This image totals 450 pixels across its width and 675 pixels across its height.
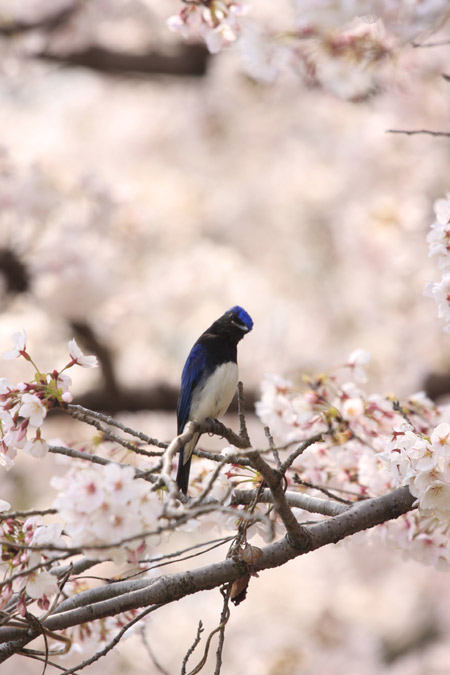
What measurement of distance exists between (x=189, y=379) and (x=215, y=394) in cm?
16

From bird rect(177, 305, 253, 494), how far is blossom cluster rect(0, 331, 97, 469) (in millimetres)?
1119

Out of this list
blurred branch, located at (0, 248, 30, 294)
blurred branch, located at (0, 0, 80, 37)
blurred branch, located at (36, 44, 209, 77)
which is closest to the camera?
blurred branch, located at (0, 248, 30, 294)

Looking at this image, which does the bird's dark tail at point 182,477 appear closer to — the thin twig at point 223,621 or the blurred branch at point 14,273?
the thin twig at point 223,621

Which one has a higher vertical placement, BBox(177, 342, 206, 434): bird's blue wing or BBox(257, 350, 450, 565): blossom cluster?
BBox(177, 342, 206, 434): bird's blue wing

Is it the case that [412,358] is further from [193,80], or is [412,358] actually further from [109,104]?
[109,104]

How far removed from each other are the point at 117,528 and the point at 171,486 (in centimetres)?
15

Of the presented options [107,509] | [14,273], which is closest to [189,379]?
[107,509]

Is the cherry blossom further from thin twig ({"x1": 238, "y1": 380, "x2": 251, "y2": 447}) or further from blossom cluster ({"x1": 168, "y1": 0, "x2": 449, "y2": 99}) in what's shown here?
blossom cluster ({"x1": 168, "y1": 0, "x2": 449, "y2": 99})

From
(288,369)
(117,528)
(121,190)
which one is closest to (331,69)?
(121,190)

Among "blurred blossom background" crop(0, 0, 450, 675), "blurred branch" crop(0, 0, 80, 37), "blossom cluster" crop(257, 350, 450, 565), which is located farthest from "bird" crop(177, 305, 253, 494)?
"blurred branch" crop(0, 0, 80, 37)

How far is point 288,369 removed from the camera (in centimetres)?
792

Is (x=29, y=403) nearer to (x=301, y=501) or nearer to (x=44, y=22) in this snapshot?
(x=301, y=501)

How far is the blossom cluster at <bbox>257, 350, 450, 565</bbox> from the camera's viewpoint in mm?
2721

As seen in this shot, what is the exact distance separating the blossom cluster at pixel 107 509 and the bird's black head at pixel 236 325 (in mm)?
1806
